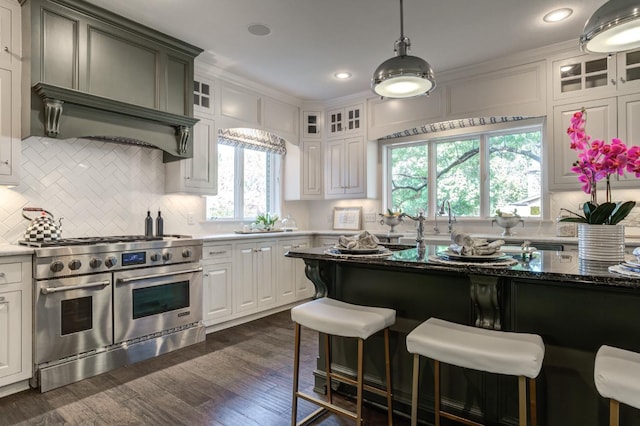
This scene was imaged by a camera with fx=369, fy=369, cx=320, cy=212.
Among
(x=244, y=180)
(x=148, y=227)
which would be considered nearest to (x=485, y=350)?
(x=148, y=227)

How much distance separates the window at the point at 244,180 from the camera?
180 inches

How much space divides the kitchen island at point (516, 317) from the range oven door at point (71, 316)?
1690 millimetres

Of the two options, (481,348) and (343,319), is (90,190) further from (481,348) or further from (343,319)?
(481,348)

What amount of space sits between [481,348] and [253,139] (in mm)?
4022

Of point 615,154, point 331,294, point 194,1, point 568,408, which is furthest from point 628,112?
point 194,1

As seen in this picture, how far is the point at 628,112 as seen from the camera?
326cm

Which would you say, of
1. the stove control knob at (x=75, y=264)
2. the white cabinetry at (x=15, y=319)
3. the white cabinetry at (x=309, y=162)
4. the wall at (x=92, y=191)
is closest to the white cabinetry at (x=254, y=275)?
the wall at (x=92, y=191)

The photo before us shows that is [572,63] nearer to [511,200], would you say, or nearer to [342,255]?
[511,200]

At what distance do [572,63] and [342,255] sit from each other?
3192 mm

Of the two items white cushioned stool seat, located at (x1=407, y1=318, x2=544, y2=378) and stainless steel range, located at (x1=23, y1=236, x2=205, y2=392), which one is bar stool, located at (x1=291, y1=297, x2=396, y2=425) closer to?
white cushioned stool seat, located at (x1=407, y1=318, x2=544, y2=378)

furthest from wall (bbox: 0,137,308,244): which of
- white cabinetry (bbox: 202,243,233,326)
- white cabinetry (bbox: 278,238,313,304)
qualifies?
white cabinetry (bbox: 278,238,313,304)

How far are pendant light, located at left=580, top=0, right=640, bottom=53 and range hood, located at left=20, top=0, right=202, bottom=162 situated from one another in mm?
3135

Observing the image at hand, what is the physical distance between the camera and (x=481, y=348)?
142 centimetres

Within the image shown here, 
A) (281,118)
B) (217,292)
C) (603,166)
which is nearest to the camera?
(603,166)
